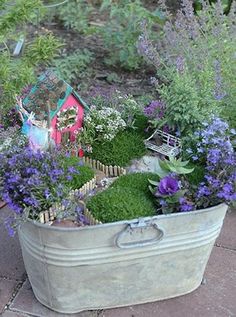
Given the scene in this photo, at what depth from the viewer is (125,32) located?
174 inches

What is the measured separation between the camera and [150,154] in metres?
2.73

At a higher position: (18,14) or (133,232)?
(18,14)

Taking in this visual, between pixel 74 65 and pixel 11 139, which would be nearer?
pixel 11 139

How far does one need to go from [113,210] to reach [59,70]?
2.26 meters

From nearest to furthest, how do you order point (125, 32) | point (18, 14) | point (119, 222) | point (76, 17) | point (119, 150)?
point (119, 222) < point (18, 14) < point (119, 150) < point (125, 32) < point (76, 17)

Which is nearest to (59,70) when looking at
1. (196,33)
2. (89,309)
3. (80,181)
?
(196,33)

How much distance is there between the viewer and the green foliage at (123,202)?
7.20ft

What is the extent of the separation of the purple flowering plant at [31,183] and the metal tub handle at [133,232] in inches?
10.7

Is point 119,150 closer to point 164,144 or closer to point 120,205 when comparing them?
point 164,144

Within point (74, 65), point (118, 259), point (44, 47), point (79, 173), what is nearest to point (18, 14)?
point (44, 47)

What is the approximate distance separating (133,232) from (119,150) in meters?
0.62

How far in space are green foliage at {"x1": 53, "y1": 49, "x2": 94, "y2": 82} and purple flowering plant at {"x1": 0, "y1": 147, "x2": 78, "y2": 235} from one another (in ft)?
6.66

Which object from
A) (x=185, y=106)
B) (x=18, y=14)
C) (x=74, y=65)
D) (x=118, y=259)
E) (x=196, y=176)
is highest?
(x=18, y=14)

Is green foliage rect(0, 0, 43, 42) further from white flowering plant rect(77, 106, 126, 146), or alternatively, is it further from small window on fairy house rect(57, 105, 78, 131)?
white flowering plant rect(77, 106, 126, 146)
